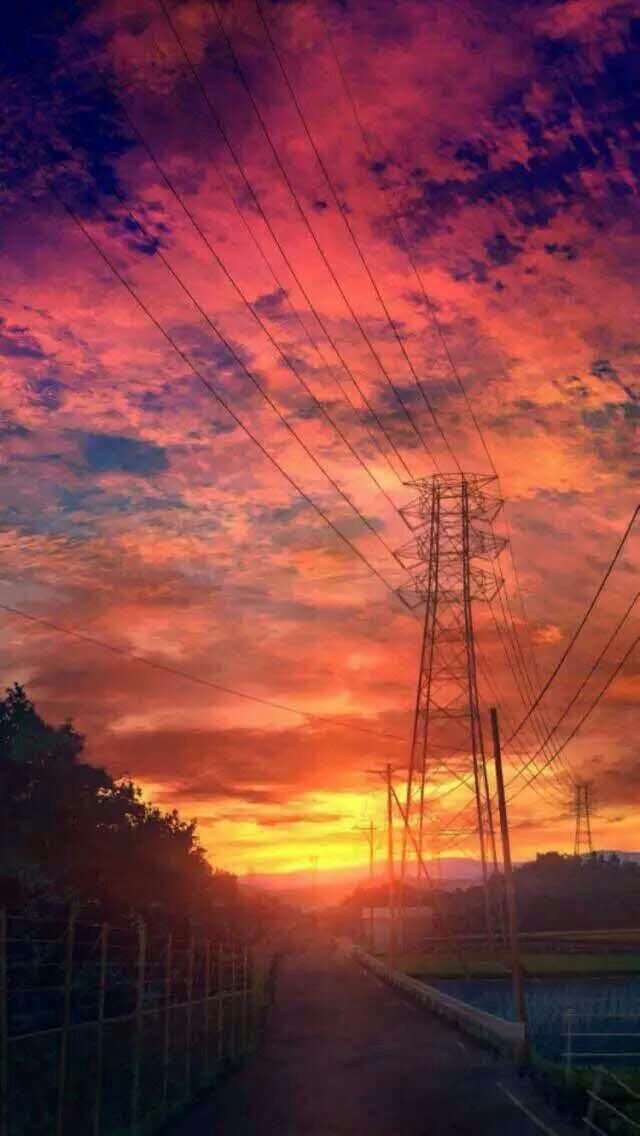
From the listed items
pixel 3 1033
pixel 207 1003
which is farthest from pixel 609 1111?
pixel 3 1033

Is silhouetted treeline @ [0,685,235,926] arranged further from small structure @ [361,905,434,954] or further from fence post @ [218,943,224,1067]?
small structure @ [361,905,434,954]

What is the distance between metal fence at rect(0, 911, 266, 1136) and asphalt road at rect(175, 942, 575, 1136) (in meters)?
1.08

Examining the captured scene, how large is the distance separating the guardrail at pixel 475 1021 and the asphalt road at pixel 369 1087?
1.98 feet

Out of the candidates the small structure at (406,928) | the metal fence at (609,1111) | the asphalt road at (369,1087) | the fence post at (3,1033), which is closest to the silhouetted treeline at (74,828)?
the asphalt road at (369,1087)

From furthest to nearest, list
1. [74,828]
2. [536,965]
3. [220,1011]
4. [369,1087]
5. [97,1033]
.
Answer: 1. [536,965]
2. [74,828]
3. [220,1011]
4. [369,1087]
5. [97,1033]

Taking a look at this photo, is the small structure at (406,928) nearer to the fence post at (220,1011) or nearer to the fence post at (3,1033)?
the fence post at (220,1011)

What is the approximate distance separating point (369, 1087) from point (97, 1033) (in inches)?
467

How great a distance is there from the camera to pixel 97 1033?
17.7 metres

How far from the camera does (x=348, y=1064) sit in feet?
105

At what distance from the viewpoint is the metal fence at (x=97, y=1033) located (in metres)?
17.2

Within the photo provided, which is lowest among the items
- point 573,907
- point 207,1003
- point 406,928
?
point 207,1003

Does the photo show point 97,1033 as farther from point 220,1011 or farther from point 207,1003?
point 220,1011

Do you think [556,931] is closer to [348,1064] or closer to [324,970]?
[324,970]

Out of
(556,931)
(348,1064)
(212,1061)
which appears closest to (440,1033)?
(348,1064)
